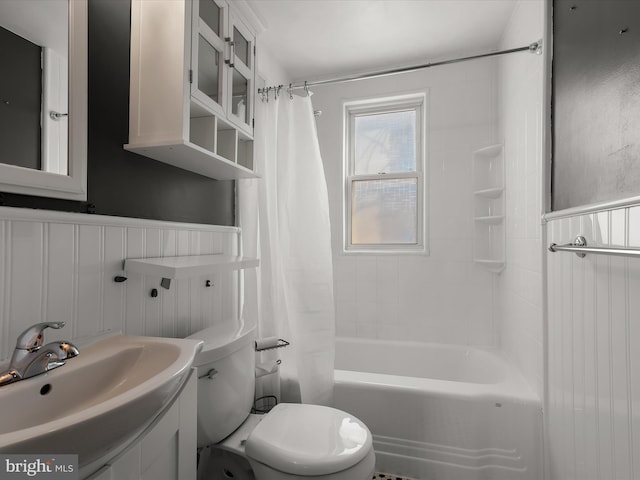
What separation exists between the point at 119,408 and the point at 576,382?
134 centimetres

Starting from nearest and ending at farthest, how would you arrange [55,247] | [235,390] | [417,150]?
[55,247], [235,390], [417,150]

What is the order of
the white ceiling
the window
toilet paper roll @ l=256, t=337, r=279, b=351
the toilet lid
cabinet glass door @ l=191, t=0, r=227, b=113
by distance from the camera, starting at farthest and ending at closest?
the window < the white ceiling < toilet paper roll @ l=256, t=337, r=279, b=351 < cabinet glass door @ l=191, t=0, r=227, b=113 < the toilet lid

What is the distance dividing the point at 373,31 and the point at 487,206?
1.35 metres

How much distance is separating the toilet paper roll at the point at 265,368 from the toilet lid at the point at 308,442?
232 millimetres

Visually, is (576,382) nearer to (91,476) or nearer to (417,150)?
(91,476)

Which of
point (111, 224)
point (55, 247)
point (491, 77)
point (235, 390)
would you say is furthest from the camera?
point (491, 77)

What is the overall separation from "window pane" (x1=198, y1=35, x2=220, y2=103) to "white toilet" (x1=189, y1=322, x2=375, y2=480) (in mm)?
971

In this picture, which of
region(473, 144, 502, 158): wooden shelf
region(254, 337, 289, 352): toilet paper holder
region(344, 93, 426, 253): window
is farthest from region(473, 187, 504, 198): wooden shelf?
region(254, 337, 289, 352): toilet paper holder

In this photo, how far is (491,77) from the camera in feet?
7.46

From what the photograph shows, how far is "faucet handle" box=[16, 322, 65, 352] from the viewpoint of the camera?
0.71 metres

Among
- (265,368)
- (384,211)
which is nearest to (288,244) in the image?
(265,368)

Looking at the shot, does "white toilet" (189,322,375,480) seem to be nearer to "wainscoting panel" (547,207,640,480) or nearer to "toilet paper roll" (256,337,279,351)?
"toilet paper roll" (256,337,279,351)

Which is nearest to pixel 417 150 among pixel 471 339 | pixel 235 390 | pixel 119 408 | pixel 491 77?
pixel 491 77

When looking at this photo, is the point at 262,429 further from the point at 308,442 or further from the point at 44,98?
the point at 44,98
